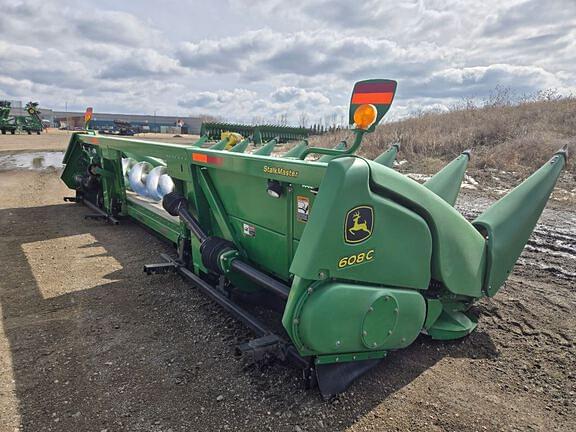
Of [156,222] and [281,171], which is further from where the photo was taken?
[156,222]

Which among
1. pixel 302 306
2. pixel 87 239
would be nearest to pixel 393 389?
pixel 302 306

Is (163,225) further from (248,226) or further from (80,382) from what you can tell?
(80,382)

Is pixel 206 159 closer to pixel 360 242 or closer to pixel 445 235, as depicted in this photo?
pixel 360 242

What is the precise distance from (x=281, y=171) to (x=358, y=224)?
651 millimetres

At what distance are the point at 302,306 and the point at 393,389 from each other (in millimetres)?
878

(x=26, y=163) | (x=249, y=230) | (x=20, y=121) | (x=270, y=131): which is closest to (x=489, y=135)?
(x=270, y=131)

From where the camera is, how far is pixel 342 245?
1983mm

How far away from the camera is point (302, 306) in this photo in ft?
6.39

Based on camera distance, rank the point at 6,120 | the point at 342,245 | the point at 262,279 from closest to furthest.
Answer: the point at 342,245
the point at 262,279
the point at 6,120

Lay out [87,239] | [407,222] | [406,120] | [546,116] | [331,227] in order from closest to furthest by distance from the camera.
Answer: [331,227] → [407,222] → [87,239] → [546,116] → [406,120]

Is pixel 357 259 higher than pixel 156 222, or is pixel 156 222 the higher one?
pixel 357 259

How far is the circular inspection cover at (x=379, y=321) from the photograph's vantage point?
209 cm

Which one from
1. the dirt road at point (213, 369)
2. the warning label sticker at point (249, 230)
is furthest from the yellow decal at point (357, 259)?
the warning label sticker at point (249, 230)

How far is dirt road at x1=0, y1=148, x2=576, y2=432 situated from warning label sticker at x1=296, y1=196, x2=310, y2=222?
3.03 feet
